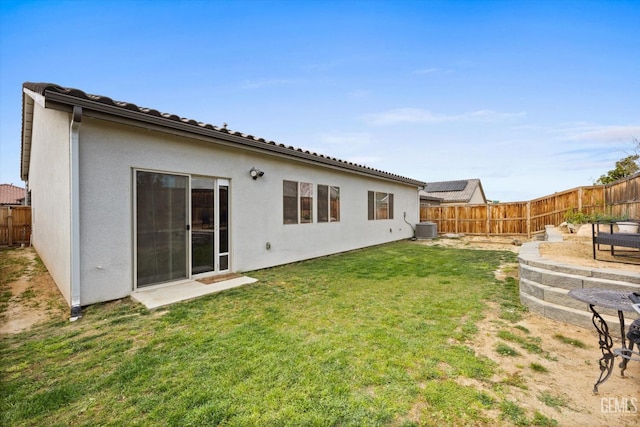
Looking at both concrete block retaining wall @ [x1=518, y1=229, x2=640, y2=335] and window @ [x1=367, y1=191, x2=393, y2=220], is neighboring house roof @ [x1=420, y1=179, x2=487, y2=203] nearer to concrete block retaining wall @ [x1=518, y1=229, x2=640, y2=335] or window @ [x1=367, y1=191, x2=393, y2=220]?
window @ [x1=367, y1=191, x2=393, y2=220]

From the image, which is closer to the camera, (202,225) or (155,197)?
(155,197)

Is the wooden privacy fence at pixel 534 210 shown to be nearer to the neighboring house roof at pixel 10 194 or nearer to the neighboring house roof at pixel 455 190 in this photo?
the neighboring house roof at pixel 455 190

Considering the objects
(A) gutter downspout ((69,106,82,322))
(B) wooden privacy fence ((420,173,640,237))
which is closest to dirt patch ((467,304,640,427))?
(A) gutter downspout ((69,106,82,322))

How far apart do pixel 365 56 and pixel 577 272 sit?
986cm

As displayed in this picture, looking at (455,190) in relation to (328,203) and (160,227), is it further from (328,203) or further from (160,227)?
(160,227)

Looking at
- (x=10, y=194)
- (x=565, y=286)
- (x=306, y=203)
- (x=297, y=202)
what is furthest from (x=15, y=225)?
(x=10, y=194)

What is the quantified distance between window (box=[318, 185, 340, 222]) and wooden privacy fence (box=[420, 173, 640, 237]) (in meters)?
7.77

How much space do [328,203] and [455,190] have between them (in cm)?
2401

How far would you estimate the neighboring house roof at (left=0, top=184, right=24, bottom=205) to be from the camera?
Result: 23.7m

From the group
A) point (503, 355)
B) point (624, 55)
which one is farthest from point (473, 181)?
point (503, 355)

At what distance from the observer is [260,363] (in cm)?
266

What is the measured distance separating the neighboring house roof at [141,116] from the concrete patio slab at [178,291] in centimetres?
287

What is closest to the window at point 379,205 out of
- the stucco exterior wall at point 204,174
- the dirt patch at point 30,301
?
the stucco exterior wall at point 204,174

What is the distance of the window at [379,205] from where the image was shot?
11.2 meters
